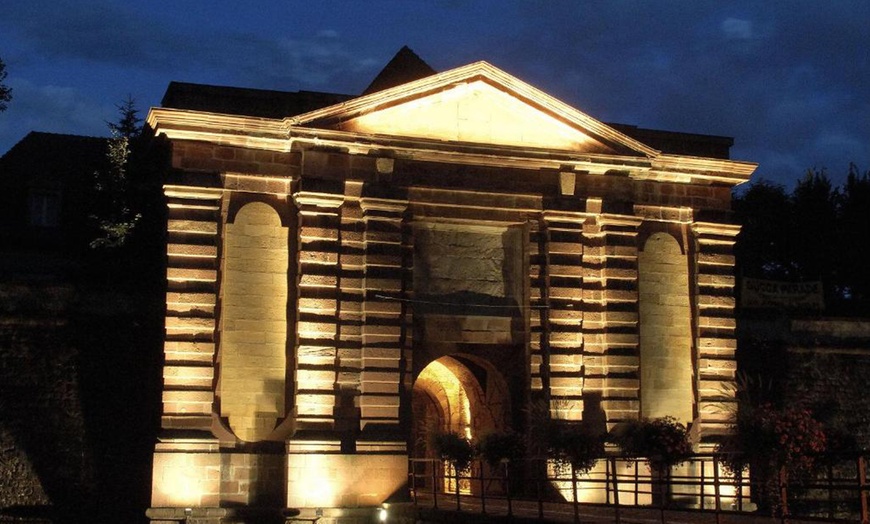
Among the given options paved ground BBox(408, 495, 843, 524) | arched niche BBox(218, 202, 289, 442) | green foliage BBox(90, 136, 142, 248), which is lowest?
paved ground BBox(408, 495, 843, 524)

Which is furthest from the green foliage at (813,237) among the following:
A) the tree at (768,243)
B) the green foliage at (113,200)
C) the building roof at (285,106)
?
the green foliage at (113,200)

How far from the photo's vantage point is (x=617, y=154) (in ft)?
92.0

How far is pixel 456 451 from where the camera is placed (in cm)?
2497

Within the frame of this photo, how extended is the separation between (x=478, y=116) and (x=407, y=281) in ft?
12.8

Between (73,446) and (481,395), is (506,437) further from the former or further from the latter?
(73,446)

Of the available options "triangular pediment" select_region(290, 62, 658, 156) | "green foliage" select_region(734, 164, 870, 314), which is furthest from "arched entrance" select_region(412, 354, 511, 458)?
"green foliage" select_region(734, 164, 870, 314)

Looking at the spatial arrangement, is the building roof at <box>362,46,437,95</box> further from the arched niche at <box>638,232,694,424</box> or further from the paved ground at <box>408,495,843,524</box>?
the paved ground at <box>408,495,843,524</box>

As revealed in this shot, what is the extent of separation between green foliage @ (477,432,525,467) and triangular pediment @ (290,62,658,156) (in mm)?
6432

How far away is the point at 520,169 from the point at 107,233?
1229 centimetres

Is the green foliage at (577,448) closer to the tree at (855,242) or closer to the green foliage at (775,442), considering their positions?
the green foliage at (775,442)

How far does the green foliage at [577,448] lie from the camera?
24.1 m

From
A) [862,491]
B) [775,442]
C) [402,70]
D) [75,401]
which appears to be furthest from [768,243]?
[862,491]

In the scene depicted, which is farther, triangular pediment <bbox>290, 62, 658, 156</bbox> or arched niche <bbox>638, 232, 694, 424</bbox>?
arched niche <bbox>638, 232, 694, 424</bbox>

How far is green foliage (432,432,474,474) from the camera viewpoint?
2492 cm
